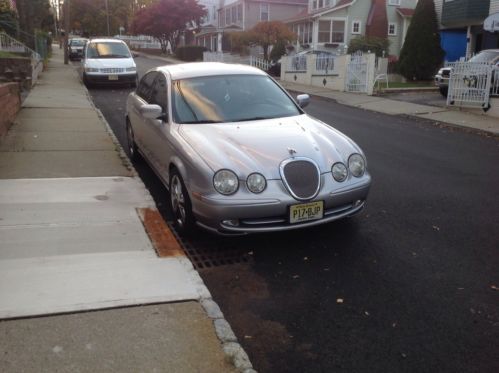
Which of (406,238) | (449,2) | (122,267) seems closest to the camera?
(122,267)

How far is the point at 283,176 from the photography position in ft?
14.8

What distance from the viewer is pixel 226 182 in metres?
4.47

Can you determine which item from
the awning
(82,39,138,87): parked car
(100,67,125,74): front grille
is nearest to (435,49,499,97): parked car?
the awning

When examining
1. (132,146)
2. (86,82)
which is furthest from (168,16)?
(132,146)

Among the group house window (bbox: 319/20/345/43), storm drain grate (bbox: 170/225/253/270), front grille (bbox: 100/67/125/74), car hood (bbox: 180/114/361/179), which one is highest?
house window (bbox: 319/20/345/43)

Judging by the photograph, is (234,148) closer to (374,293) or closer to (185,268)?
(185,268)

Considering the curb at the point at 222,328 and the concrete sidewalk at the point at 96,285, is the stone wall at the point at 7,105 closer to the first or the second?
the concrete sidewalk at the point at 96,285

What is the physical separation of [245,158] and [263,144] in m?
0.32

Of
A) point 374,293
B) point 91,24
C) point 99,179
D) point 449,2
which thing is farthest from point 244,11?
point 374,293

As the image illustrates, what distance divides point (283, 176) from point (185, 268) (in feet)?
3.73

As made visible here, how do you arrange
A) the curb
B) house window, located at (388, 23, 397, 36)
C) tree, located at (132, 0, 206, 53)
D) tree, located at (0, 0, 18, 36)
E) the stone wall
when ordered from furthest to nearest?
tree, located at (132, 0, 206, 53)
house window, located at (388, 23, 397, 36)
tree, located at (0, 0, 18, 36)
the stone wall
the curb

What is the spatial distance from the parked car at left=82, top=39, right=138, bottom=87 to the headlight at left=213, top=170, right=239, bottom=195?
1511cm

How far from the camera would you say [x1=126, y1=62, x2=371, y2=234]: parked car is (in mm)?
4469

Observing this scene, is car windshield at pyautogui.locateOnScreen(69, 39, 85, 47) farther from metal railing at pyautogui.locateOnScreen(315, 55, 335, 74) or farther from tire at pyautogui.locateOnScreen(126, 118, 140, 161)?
tire at pyautogui.locateOnScreen(126, 118, 140, 161)
